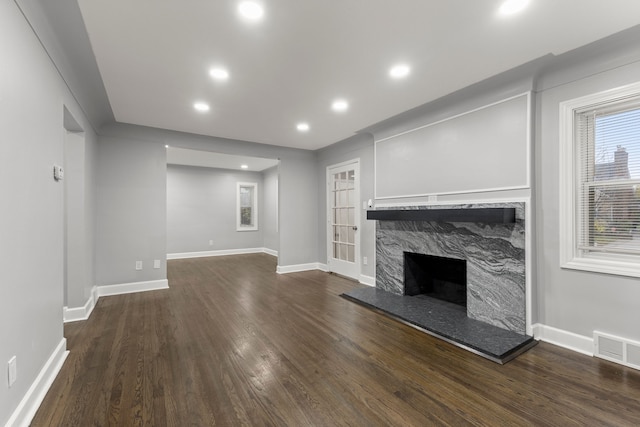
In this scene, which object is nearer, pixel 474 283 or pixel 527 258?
pixel 527 258

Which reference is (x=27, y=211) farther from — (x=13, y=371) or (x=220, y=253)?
(x=220, y=253)

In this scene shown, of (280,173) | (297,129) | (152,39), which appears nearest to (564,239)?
(297,129)

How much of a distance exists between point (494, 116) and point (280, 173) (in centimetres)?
382

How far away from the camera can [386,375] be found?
6.92 ft

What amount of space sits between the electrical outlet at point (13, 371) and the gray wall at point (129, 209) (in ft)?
9.68

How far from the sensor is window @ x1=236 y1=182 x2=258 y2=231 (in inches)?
327

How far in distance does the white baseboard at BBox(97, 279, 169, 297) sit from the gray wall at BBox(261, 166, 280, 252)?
360 centimetres

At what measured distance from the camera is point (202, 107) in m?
3.48

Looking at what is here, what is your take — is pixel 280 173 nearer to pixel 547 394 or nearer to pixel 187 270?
pixel 187 270

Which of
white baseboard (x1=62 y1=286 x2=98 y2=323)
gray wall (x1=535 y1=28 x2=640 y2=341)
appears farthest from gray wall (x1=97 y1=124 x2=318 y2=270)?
gray wall (x1=535 y1=28 x2=640 y2=341)

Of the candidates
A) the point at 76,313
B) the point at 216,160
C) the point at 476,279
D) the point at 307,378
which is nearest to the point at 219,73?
the point at 307,378

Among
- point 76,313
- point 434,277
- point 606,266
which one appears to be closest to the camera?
point 606,266

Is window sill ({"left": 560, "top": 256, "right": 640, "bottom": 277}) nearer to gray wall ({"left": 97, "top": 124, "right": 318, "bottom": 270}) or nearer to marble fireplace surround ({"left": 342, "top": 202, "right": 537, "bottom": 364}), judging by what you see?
marble fireplace surround ({"left": 342, "top": 202, "right": 537, "bottom": 364})

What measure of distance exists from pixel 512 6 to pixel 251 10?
168 centimetres
